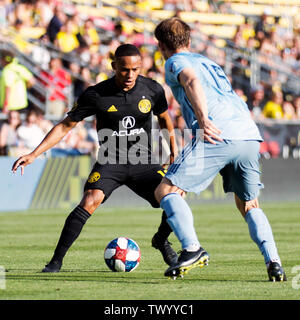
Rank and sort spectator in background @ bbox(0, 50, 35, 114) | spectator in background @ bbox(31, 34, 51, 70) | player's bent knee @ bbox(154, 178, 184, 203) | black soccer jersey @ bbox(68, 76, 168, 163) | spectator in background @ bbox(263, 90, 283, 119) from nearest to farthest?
1. player's bent knee @ bbox(154, 178, 184, 203)
2. black soccer jersey @ bbox(68, 76, 168, 163)
3. spectator in background @ bbox(0, 50, 35, 114)
4. spectator in background @ bbox(31, 34, 51, 70)
5. spectator in background @ bbox(263, 90, 283, 119)

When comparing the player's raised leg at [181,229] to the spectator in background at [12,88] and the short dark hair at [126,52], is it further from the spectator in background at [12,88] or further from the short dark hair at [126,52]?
the spectator in background at [12,88]

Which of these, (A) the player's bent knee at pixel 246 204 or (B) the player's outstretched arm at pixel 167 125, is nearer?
(A) the player's bent knee at pixel 246 204

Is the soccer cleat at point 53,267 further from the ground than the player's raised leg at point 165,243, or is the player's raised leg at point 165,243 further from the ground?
the player's raised leg at point 165,243

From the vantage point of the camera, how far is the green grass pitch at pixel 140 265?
721 centimetres

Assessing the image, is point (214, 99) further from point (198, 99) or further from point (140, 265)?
point (140, 265)

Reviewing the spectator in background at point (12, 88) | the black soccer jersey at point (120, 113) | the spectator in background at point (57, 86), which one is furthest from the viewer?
the spectator in background at point (57, 86)

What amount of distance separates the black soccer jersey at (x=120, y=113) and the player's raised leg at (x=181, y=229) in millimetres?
1676

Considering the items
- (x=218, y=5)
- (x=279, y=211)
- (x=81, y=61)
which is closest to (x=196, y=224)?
(x=279, y=211)

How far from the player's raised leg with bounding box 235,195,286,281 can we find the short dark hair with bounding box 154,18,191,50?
159cm

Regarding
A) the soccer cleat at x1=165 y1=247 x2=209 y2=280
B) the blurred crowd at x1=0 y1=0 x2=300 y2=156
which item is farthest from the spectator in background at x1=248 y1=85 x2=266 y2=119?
the soccer cleat at x1=165 y1=247 x2=209 y2=280

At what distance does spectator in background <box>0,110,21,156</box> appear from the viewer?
18.7 metres

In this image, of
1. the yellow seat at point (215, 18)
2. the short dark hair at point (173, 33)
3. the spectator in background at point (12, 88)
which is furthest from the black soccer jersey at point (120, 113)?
the yellow seat at point (215, 18)

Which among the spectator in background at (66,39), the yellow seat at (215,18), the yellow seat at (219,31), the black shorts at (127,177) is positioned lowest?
the black shorts at (127,177)

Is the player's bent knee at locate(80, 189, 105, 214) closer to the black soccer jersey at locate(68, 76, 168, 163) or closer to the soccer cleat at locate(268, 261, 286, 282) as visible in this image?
the black soccer jersey at locate(68, 76, 168, 163)
